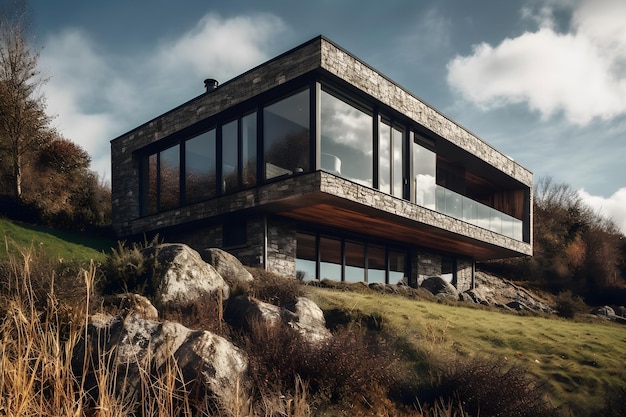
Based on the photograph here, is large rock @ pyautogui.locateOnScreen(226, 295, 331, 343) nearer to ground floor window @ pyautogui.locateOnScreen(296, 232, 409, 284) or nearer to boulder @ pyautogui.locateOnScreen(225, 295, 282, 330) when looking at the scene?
boulder @ pyautogui.locateOnScreen(225, 295, 282, 330)

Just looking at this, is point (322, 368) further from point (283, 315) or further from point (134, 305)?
point (134, 305)

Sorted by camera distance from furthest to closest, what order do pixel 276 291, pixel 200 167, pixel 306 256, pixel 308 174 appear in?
Result: pixel 200 167
pixel 306 256
pixel 308 174
pixel 276 291

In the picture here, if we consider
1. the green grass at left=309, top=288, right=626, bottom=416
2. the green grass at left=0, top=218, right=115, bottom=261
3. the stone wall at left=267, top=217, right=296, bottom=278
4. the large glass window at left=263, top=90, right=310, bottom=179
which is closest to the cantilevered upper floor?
the large glass window at left=263, top=90, right=310, bottom=179

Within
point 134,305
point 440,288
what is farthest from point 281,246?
A: point 134,305

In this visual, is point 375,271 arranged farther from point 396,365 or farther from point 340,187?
point 396,365

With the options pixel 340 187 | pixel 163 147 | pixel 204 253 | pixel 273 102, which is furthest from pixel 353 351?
pixel 163 147

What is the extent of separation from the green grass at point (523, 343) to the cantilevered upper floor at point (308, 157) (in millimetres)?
2857

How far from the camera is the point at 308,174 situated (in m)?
12.0

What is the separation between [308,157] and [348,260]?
4.69 meters

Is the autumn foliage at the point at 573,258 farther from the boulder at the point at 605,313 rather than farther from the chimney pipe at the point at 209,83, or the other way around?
the chimney pipe at the point at 209,83

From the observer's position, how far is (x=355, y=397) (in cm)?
676

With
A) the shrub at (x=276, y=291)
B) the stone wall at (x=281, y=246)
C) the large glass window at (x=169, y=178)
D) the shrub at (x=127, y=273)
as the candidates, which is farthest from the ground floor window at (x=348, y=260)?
the shrub at (x=127, y=273)

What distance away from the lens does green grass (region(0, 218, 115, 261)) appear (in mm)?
13055

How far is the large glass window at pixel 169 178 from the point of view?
16.1 m
